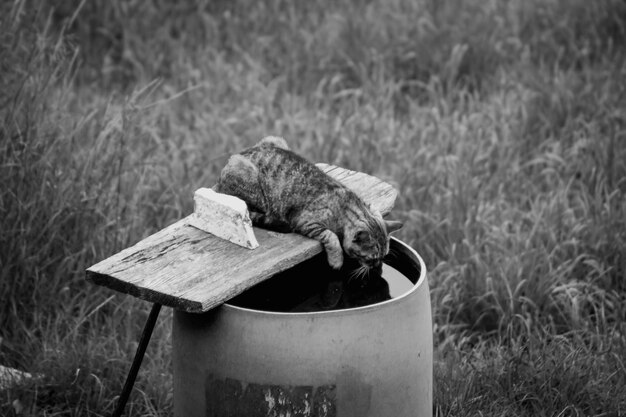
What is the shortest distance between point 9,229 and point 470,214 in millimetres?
2658

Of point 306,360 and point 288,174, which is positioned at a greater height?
point 288,174

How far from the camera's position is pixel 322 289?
136 inches

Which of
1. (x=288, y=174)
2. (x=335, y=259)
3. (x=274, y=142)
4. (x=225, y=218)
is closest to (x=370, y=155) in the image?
(x=274, y=142)

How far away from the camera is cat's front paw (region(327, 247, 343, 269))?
136 inches

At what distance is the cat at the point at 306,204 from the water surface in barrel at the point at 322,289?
81 millimetres

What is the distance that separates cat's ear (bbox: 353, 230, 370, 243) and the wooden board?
0.24 metres

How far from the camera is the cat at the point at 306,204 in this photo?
354 cm

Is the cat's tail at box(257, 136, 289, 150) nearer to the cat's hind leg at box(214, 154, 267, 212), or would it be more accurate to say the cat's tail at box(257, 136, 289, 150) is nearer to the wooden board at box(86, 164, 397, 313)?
the cat's hind leg at box(214, 154, 267, 212)

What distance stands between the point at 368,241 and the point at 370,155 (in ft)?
7.62

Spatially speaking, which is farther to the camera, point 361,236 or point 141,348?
point 361,236

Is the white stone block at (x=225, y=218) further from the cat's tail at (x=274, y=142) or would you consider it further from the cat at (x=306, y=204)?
the cat's tail at (x=274, y=142)

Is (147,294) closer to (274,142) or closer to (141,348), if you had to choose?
(141,348)

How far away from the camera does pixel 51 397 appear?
409 centimetres

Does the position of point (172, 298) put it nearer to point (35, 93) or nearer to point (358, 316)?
point (358, 316)
